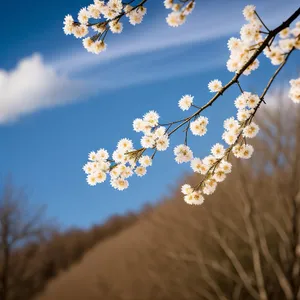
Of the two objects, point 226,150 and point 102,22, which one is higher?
point 102,22

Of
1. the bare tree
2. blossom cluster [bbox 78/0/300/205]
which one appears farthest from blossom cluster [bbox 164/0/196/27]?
the bare tree

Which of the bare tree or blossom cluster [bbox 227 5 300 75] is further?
the bare tree

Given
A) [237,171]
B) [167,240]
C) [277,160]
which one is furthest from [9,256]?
[277,160]

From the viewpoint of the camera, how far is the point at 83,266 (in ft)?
42.1

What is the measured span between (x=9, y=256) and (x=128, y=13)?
9.10m

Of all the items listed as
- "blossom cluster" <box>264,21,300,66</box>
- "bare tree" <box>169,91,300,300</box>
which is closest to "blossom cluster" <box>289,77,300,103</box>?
"blossom cluster" <box>264,21,300,66</box>

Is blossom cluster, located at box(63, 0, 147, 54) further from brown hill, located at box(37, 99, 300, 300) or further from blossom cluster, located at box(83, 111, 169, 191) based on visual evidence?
brown hill, located at box(37, 99, 300, 300)

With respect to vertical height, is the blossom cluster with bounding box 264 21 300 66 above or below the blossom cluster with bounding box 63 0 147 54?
below

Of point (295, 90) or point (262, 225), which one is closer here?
point (295, 90)

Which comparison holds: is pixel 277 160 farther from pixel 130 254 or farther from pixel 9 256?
pixel 9 256

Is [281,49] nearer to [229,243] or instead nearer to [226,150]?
[226,150]

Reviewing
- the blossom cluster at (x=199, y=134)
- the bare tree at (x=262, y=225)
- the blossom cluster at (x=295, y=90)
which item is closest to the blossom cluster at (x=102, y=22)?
the blossom cluster at (x=199, y=134)

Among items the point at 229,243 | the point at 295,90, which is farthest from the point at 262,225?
the point at 295,90

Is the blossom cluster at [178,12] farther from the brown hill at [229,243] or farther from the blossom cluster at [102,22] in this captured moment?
the brown hill at [229,243]
